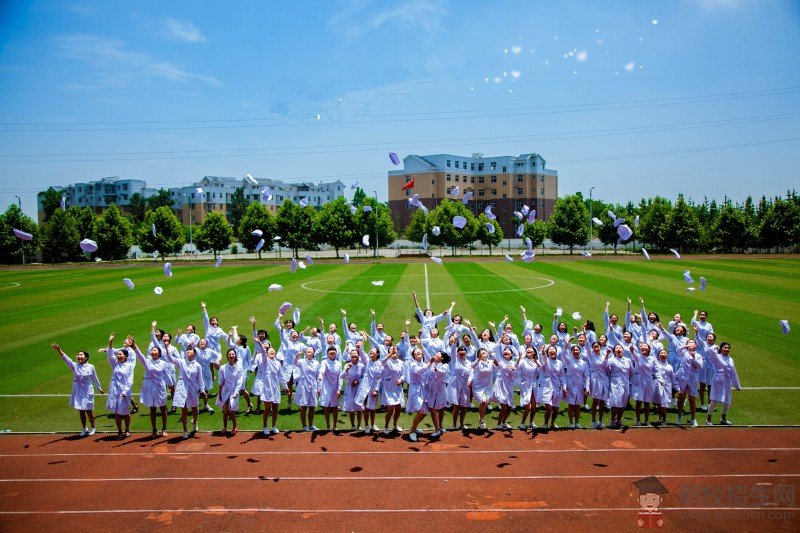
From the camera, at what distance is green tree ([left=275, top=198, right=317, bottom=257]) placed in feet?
232

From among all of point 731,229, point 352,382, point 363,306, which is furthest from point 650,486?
point 731,229

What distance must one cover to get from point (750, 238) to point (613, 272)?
126ft

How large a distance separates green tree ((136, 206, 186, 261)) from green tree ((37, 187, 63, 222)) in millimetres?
47218

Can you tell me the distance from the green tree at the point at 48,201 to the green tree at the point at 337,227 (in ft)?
215

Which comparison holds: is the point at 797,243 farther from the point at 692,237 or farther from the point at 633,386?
the point at 633,386

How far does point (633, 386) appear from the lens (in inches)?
428

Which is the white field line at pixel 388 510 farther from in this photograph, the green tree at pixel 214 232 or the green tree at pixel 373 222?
the green tree at pixel 214 232

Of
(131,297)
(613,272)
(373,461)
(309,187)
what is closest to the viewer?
(373,461)

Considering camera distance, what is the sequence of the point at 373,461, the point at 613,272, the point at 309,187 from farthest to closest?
the point at 309,187, the point at 613,272, the point at 373,461

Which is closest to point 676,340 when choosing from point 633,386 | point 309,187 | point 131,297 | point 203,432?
point 633,386

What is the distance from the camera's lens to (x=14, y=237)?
66.7m

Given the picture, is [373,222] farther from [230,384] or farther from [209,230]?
[230,384]

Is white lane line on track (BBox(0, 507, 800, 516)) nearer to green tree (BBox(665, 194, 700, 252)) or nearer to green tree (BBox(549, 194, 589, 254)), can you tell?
green tree (BBox(549, 194, 589, 254))

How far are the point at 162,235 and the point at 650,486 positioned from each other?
71.8m
